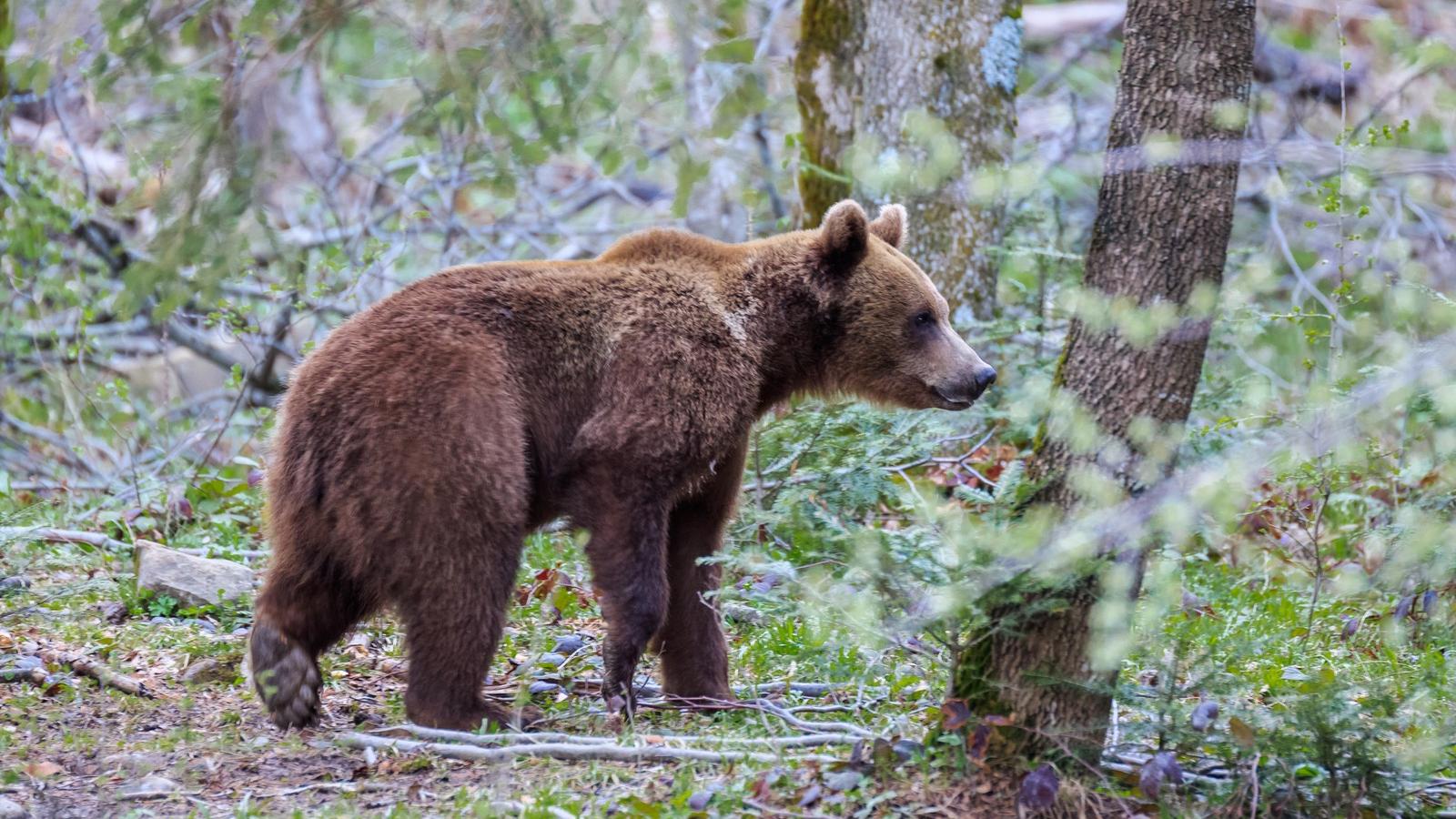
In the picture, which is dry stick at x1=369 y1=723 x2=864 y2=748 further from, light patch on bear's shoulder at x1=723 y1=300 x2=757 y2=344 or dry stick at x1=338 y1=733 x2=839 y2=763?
light patch on bear's shoulder at x1=723 y1=300 x2=757 y2=344

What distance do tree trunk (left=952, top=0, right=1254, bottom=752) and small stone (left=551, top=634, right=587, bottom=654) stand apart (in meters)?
2.43

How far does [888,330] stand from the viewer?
18.9ft

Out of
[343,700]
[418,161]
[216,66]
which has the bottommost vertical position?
[343,700]

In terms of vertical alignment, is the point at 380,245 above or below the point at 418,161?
below

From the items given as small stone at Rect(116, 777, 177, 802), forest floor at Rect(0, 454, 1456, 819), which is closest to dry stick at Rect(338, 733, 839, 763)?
forest floor at Rect(0, 454, 1456, 819)

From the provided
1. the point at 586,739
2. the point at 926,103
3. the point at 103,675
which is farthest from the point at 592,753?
the point at 926,103

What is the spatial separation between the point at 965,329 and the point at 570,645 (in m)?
3.00

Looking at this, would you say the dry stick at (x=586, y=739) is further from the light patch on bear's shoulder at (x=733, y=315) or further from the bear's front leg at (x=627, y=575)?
the light patch on bear's shoulder at (x=733, y=315)

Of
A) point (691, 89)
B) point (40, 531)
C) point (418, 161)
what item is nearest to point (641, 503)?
point (40, 531)

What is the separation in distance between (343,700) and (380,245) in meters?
3.52

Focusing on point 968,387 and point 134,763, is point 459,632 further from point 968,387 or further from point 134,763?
point 968,387

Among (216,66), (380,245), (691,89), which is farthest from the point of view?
(691,89)

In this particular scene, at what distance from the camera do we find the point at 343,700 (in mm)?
5504

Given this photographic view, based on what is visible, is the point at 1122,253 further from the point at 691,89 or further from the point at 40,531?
the point at 691,89
